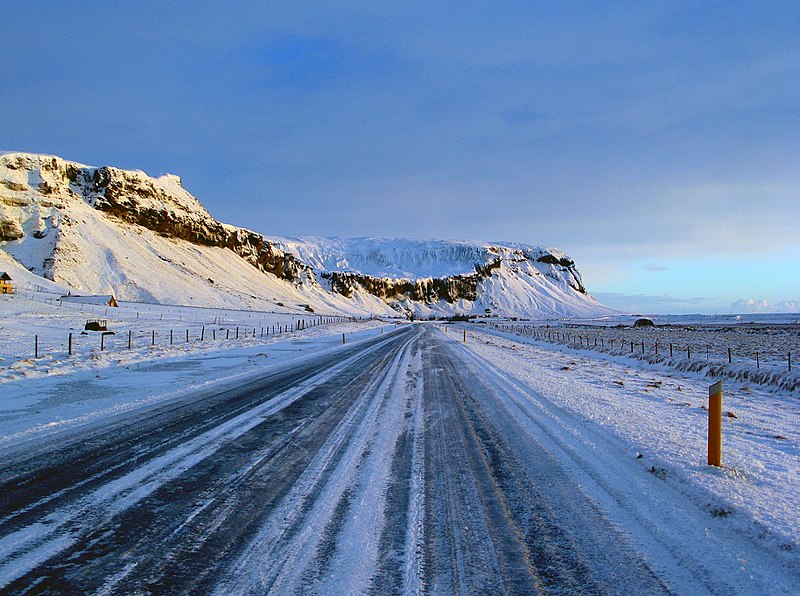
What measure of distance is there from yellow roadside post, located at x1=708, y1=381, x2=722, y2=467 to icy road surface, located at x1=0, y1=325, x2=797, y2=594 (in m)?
0.95

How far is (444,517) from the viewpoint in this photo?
452 cm

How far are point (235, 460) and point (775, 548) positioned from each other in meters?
5.70

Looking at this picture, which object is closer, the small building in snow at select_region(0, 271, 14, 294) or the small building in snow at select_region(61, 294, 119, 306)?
the small building in snow at select_region(0, 271, 14, 294)

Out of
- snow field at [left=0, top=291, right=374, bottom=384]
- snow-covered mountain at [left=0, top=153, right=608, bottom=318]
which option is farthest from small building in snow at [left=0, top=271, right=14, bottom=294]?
snow-covered mountain at [left=0, top=153, right=608, bottom=318]

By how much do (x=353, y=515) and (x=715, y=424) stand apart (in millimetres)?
4661

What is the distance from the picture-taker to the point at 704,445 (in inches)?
287

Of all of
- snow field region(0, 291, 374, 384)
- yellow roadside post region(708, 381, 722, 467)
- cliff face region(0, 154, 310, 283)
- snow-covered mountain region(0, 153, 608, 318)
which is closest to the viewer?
yellow roadside post region(708, 381, 722, 467)

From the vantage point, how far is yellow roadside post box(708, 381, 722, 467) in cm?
595

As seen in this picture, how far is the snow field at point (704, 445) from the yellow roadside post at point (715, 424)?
0.55ft

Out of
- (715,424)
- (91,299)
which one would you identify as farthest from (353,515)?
(91,299)

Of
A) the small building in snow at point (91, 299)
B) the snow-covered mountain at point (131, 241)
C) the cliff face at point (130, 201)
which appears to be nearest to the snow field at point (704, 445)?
the small building in snow at point (91, 299)

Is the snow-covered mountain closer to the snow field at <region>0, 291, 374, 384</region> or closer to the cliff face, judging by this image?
the cliff face

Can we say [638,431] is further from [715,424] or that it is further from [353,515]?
[353,515]

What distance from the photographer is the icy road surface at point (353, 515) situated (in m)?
3.44
